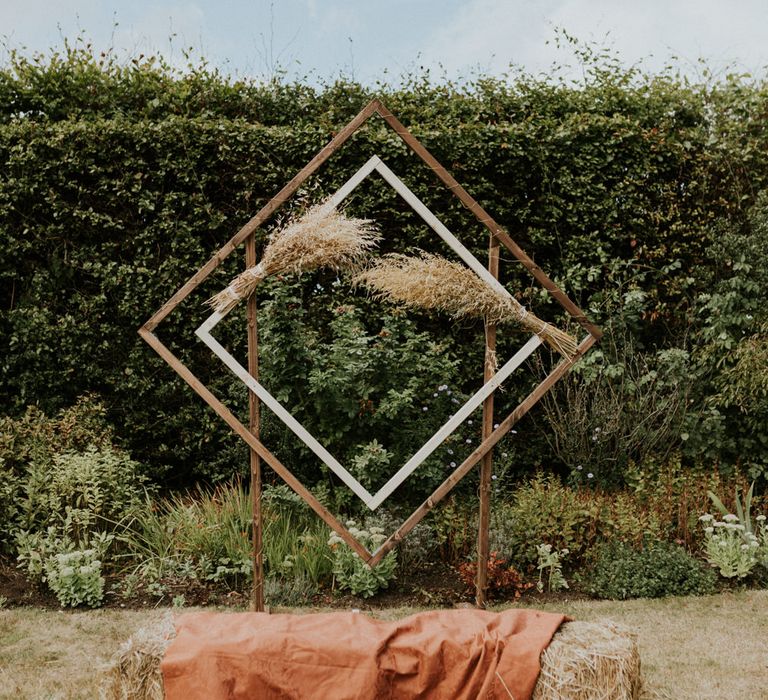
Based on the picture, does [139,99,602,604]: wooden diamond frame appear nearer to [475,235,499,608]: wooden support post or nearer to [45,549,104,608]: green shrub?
[475,235,499,608]: wooden support post

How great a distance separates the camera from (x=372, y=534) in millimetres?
5172

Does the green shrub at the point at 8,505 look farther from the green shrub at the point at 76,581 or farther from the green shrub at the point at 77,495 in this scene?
the green shrub at the point at 76,581

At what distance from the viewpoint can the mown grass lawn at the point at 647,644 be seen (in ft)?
12.3

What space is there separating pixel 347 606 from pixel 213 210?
135 inches

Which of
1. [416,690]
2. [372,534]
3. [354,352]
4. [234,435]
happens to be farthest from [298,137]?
[416,690]

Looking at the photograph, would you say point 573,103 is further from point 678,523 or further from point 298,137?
point 678,523

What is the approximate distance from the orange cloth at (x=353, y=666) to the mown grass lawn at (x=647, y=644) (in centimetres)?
80

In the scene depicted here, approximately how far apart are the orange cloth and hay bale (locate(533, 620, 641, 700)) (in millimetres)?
51

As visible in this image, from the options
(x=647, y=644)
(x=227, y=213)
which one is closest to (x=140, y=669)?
(x=647, y=644)

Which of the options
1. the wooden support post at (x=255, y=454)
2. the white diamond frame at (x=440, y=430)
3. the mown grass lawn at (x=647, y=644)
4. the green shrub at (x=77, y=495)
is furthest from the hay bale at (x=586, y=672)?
the green shrub at (x=77, y=495)

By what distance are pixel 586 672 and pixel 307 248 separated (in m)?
2.41

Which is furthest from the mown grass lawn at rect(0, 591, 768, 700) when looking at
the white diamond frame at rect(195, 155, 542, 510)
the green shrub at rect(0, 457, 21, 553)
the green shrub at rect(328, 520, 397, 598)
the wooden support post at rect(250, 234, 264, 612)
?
the white diamond frame at rect(195, 155, 542, 510)

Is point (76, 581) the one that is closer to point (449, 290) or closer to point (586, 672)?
point (449, 290)

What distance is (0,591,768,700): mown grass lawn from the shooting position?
375cm
